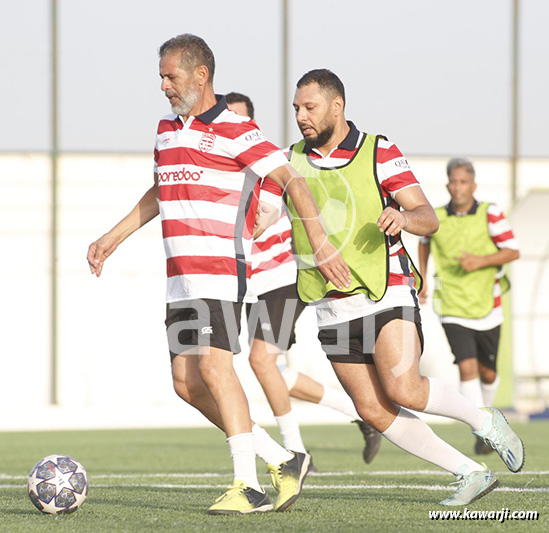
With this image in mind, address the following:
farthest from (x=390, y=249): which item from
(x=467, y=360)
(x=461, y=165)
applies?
(x=467, y=360)

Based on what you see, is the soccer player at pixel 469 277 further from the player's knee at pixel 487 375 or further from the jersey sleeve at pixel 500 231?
the player's knee at pixel 487 375

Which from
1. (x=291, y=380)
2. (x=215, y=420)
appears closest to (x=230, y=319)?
(x=215, y=420)

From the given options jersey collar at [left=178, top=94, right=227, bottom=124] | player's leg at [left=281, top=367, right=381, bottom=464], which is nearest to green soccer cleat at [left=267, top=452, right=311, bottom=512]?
jersey collar at [left=178, top=94, right=227, bottom=124]

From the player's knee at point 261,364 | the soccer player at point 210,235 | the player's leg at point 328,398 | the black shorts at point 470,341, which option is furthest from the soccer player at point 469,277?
the soccer player at point 210,235

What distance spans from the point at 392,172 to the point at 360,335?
0.70 m

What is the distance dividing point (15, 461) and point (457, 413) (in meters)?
4.40

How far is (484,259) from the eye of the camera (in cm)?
809

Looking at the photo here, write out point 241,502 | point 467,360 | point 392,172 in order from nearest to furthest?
point 241,502 → point 392,172 → point 467,360

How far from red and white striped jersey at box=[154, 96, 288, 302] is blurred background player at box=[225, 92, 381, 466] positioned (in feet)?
6.75

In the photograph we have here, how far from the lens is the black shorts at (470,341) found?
840 cm

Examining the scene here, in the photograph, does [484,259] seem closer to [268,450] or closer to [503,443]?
[503,443]

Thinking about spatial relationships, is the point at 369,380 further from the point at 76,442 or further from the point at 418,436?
the point at 76,442

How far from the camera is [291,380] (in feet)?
23.7

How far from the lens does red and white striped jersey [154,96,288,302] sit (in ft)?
15.2
